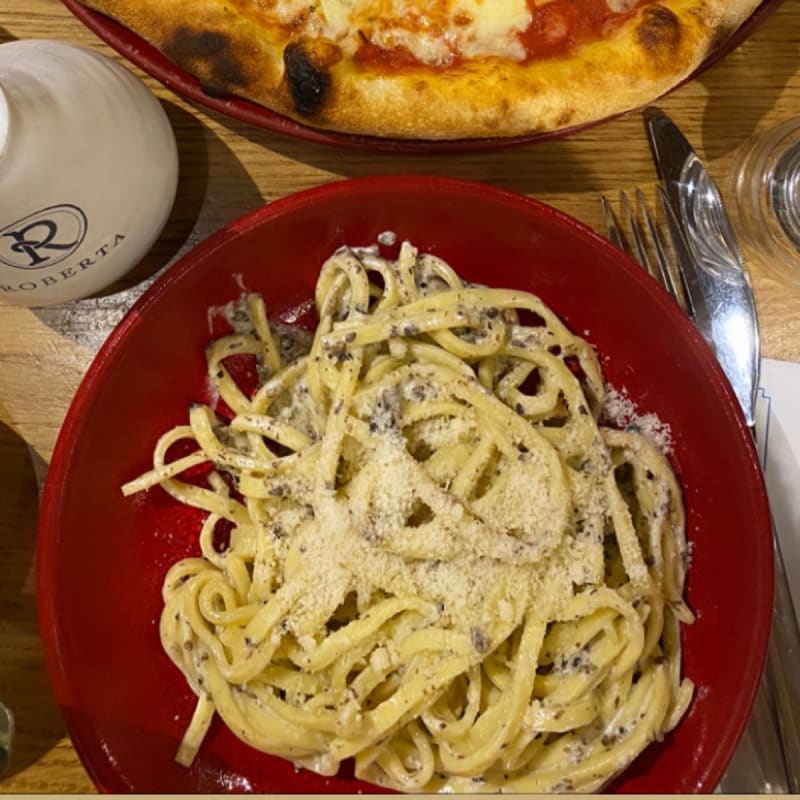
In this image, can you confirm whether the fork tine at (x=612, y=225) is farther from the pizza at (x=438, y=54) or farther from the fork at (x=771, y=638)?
the pizza at (x=438, y=54)

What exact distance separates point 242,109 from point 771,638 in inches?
39.9

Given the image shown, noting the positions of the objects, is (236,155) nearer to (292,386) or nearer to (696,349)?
(292,386)

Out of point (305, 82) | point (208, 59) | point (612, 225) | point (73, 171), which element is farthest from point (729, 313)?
point (73, 171)

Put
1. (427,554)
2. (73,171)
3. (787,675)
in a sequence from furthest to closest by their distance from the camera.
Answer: (787,675) → (427,554) → (73,171)

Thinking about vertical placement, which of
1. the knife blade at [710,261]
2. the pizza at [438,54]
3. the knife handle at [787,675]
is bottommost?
the knife handle at [787,675]

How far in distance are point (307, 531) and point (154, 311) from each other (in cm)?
A: 34

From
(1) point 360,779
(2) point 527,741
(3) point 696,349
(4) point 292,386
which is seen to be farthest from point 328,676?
(3) point 696,349

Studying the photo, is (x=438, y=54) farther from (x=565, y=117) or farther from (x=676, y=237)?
(x=676, y=237)

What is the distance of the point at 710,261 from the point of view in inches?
Result: 54.4

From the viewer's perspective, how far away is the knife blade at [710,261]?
53.2 inches

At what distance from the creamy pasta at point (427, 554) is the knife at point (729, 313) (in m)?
0.16

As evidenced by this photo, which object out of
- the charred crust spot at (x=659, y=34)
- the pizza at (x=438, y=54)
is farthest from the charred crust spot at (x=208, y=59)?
the charred crust spot at (x=659, y=34)

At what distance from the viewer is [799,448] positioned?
4.51 ft

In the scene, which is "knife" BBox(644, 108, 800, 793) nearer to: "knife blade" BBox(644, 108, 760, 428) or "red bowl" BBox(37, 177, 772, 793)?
"knife blade" BBox(644, 108, 760, 428)
